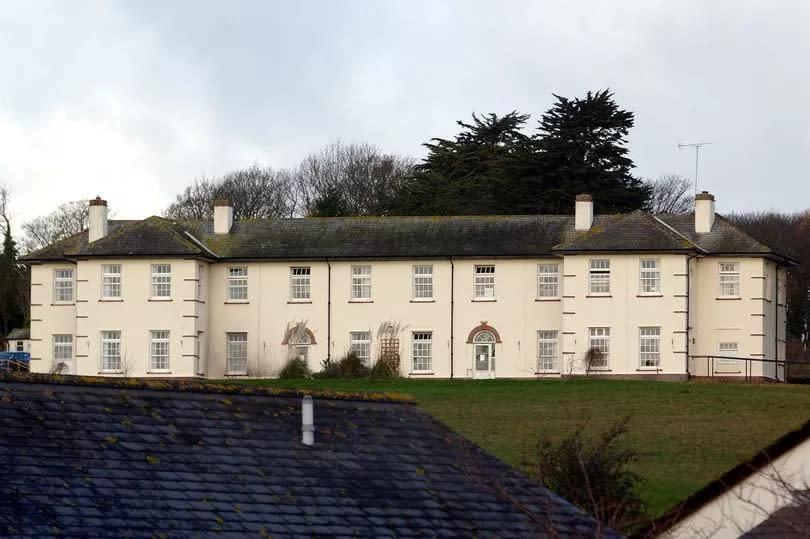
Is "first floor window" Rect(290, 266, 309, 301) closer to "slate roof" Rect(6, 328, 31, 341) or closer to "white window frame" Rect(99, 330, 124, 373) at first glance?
"white window frame" Rect(99, 330, 124, 373)

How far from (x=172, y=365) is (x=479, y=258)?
1158cm

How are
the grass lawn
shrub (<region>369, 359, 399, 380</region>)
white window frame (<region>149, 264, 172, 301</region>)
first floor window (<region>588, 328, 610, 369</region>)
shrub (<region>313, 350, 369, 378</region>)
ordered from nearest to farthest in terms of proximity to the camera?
the grass lawn, first floor window (<region>588, 328, 610, 369</region>), shrub (<region>313, 350, 369, 378</region>), shrub (<region>369, 359, 399, 380</region>), white window frame (<region>149, 264, 172, 301</region>)

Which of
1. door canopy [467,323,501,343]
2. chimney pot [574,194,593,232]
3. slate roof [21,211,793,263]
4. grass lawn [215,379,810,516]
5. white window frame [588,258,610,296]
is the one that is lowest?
grass lawn [215,379,810,516]

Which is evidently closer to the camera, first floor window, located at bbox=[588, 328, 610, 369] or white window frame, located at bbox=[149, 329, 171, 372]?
first floor window, located at bbox=[588, 328, 610, 369]

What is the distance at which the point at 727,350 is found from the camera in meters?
56.2

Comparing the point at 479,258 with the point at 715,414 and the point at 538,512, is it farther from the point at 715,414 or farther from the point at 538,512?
the point at 538,512

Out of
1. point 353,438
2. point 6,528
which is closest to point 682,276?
point 353,438

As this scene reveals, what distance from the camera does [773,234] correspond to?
9906cm

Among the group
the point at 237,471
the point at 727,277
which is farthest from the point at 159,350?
the point at 237,471

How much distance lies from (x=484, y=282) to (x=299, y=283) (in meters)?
6.80

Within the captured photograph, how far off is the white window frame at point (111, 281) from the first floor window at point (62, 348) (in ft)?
9.98

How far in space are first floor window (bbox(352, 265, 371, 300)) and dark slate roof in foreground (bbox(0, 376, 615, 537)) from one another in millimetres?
43865

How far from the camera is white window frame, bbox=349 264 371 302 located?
58156mm

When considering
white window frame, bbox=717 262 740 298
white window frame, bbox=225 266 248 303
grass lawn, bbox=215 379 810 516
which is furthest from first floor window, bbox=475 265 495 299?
white window frame, bbox=225 266 248 303
